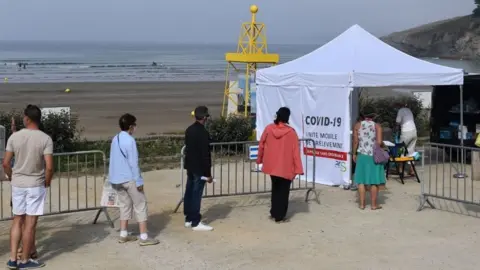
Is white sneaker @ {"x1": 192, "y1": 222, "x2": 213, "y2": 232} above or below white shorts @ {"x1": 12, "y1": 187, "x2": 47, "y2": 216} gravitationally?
below

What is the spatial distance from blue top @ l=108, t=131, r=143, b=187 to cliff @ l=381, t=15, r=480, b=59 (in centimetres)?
12885

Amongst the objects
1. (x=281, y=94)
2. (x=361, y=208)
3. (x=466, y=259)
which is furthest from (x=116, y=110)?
(x=466, y=259)

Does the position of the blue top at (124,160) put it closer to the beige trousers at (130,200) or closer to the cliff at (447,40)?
the beige trousers at (130,200)

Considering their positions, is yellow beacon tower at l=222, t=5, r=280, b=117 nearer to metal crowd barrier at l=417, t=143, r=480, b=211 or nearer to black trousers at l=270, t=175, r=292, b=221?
metal crowd barrier at l=417, t=143, r=480, b=211

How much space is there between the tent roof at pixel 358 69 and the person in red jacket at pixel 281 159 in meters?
2.93

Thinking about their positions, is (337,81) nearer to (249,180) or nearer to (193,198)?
(249,180)

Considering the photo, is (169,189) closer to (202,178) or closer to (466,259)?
(202,178)

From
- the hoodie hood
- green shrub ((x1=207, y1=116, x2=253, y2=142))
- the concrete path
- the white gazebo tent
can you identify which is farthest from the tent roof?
A: the hoodie hood

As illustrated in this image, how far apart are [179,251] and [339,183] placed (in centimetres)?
486

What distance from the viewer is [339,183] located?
39.4 feet

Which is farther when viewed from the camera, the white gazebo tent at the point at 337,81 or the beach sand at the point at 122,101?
the beach sand at the point at 122,101

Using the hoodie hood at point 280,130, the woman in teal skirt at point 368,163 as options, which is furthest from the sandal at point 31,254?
the woman in teal skirt at point 368,163

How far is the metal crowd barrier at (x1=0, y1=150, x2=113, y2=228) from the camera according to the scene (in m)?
9.05

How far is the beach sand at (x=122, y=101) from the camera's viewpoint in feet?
78.0
